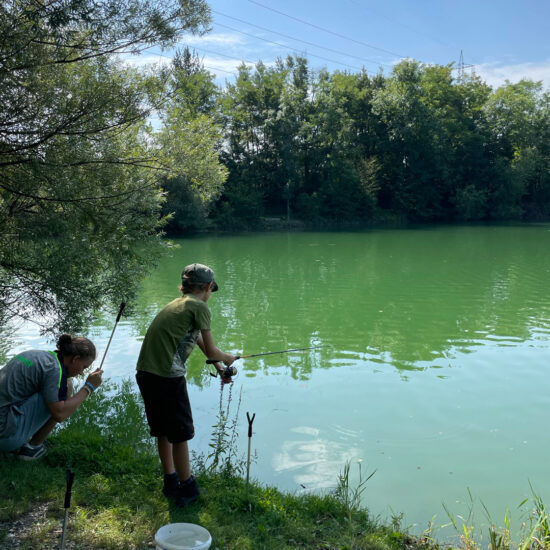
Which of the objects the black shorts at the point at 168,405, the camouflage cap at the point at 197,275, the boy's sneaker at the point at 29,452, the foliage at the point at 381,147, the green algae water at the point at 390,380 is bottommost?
the green algae water at the point at 390,380

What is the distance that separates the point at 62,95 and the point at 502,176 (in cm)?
5017

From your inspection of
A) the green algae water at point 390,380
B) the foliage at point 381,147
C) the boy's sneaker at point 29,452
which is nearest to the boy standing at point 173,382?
the boy's sneaker at point 29,452

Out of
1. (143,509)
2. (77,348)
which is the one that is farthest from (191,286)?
(143,509)

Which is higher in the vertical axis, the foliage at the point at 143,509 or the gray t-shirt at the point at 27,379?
the gray t-shirt at the point at 27,379

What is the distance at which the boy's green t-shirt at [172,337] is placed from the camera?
132 inches

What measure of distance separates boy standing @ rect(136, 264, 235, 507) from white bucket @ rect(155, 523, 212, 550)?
646mm

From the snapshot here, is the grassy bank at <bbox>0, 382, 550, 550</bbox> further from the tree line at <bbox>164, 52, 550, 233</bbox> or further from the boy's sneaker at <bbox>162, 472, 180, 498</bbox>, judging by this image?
the tree line at <bbox>164, 52, 550, 233</bbox>

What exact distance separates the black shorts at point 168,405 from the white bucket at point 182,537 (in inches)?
26.1

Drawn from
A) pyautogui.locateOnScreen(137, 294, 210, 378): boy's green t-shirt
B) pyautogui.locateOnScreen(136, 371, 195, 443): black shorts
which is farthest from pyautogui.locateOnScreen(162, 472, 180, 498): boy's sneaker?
pyautogui.locateOnScreen(137, 294, 210, 378): boy's green t-shirt

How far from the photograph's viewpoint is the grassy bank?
9.95ft

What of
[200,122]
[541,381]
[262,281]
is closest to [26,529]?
[200,122]

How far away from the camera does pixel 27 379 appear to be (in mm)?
3547

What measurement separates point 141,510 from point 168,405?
65cm

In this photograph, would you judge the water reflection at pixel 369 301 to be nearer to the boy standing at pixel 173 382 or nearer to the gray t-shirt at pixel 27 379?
the boy standing at pixel 173 382
